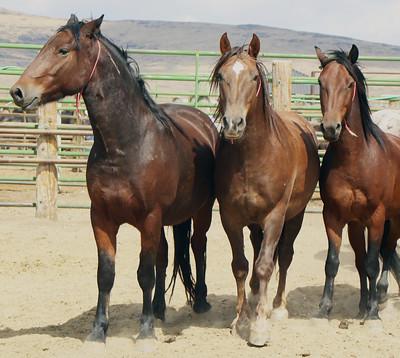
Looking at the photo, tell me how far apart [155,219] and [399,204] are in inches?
78.8

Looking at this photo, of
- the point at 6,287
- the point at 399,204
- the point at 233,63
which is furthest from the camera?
the point at 6,287

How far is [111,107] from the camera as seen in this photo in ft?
16.6

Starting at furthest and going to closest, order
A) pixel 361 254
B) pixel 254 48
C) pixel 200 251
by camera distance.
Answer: pixel 200 251 → pixel 361 254 → pixel 254 48

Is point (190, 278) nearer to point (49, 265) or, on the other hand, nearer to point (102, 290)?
point (102, 290)

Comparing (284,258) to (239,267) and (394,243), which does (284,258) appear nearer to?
(239,267)

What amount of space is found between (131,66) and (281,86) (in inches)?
184

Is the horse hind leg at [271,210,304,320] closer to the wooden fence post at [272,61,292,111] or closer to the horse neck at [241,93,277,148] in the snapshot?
the horse neck at [241,93,277,148]

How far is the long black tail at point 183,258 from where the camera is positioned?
612 cm

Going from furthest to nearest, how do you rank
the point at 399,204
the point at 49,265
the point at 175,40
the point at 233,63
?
the point at 175,40
the point at 49,265
the point at 399,204
the point at 233,63

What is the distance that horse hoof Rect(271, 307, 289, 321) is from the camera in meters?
5.89

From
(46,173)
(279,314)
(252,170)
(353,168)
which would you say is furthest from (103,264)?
(46,173)

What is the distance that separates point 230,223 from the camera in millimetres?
5395

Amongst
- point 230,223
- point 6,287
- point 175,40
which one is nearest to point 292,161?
point 230,223

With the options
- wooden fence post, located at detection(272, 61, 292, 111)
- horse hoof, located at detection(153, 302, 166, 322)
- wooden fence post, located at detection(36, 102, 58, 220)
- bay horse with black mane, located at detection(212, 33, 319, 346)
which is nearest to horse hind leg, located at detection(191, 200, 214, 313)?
horse hoof, located at detection(153, 302, 166, 322)
